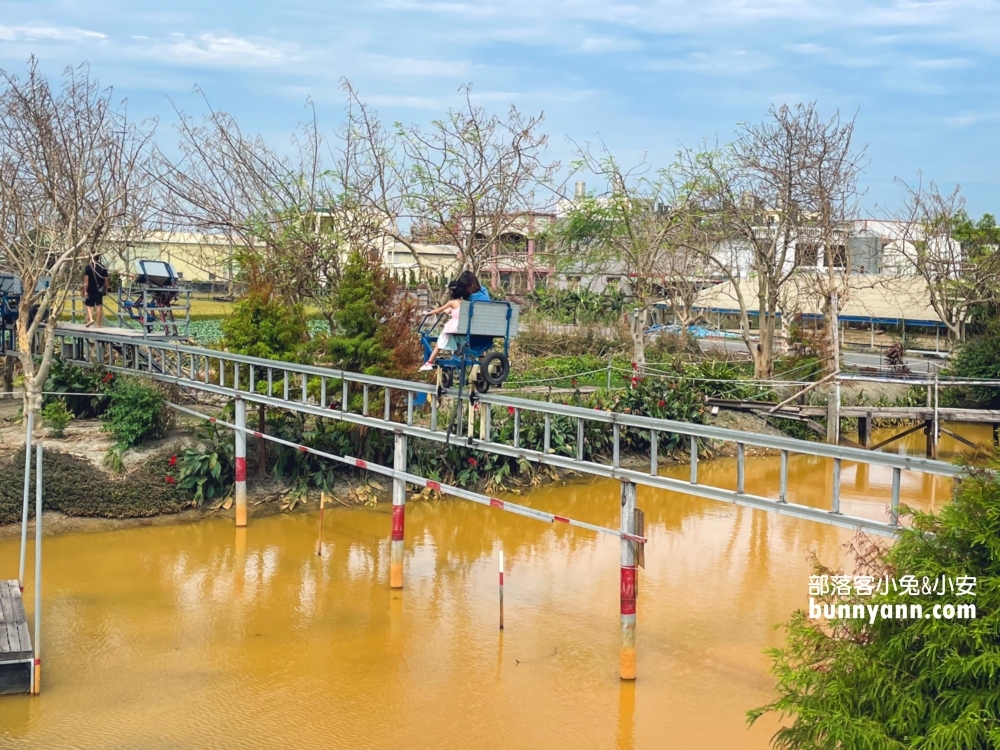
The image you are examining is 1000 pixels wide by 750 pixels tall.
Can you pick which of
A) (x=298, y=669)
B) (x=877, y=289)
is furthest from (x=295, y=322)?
(x=877, y=289)

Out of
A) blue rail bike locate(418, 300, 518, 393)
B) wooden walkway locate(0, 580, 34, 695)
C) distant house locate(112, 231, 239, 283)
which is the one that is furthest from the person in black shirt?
blue rail bike locate(418, 300, 518, 393)

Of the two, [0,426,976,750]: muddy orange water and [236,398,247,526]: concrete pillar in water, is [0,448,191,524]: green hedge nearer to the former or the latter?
[0,426,976,750]: muddy orange water

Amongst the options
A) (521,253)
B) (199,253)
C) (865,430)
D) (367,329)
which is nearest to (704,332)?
(521,253)

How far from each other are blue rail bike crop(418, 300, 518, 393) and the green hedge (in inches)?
269

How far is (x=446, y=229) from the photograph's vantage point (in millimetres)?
22562

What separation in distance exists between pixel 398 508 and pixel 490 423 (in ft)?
6.48

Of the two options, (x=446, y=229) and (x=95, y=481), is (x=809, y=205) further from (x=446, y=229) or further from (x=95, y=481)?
(x=95, y=481)

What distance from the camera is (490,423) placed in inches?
471

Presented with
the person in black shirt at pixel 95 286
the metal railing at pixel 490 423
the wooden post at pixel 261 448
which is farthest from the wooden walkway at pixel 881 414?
the person in black shirt at pixel 95 286

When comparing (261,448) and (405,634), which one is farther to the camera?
(261,448)

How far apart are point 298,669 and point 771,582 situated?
635cm

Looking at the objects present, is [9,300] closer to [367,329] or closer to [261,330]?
[261,330]

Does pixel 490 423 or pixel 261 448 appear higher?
pixel 490 423

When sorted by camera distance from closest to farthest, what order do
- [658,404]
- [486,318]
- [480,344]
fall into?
[486,318]
[480,344]
[658,404]
